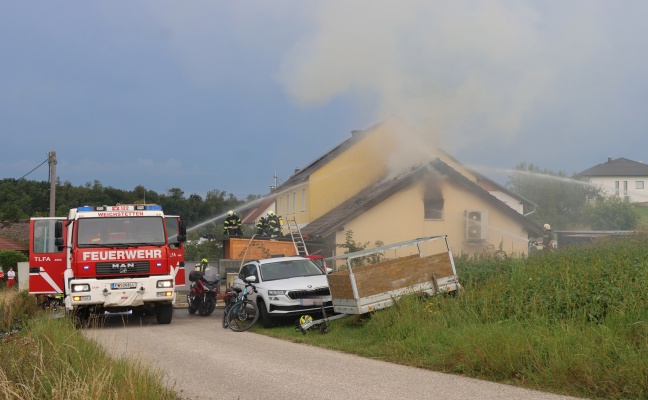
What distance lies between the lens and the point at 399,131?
113 feet

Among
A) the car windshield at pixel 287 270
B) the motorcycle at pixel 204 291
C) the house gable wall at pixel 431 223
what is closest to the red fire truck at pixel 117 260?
the car windshield at pixel 287 270

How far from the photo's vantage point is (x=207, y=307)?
2220 cm

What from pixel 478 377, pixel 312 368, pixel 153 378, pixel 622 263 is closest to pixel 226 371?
pixel 312 368

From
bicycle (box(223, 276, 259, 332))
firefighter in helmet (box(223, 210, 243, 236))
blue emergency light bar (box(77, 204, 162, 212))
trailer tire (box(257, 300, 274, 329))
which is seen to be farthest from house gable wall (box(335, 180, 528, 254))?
trailer tire (box(257, 300, 274, 329))

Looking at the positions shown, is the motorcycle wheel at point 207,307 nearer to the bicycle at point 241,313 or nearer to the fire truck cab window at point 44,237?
the bicycle at point 241,313

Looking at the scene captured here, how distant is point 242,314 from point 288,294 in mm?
1269

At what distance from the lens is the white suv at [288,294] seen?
57.3ft

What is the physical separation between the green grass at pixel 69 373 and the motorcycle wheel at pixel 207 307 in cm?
930

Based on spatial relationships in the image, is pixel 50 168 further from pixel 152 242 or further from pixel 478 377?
pixel 478 377

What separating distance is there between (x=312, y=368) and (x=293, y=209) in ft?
104

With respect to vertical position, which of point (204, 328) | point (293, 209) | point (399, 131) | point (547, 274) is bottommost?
point (204, 328)

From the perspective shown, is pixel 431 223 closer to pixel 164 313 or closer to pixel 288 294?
pixel 164 313

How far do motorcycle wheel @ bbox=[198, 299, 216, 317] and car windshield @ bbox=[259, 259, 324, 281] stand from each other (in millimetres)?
3624

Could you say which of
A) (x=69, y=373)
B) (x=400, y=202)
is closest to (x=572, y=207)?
(x=400, y=202)
